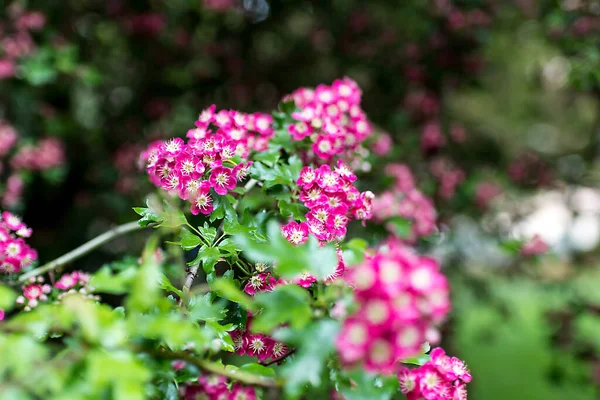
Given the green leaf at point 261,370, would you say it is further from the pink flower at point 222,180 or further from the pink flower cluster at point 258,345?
the pink flower at point 222,180

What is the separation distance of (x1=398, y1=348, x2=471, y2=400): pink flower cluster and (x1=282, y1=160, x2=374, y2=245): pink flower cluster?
417 millimetres

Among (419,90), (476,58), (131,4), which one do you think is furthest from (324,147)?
(131,4)

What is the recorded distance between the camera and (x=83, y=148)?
15.2 feet

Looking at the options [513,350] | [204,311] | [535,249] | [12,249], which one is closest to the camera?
[204,311]

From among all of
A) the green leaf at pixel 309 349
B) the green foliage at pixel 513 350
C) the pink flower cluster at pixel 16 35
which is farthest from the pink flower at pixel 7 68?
the green foliage at pixel 513 350

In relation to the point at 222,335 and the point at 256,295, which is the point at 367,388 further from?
the point at 222,335

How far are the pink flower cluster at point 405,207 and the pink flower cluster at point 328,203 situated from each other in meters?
0.97

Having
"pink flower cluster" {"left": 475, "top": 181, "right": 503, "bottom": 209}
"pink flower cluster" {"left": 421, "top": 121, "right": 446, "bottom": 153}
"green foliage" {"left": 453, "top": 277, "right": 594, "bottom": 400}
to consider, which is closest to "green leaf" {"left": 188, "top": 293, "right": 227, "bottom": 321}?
"pink flower cluster" {"left": 421, "top": 121, "right": 446, "bottom": 153}

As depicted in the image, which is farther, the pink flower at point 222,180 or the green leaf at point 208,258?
the pink flower at point 222,180

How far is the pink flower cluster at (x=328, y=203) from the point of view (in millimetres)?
1441

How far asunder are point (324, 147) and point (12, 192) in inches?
84.8

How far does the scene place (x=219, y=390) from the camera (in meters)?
1.09

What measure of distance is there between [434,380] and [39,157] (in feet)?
9.96

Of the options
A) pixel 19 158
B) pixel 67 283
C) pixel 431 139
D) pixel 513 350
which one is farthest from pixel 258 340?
pixel 513 350
